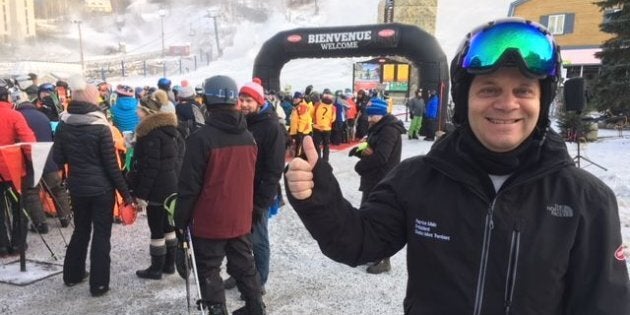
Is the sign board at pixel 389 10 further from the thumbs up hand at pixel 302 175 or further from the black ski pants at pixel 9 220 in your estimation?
the thumbs up hand at pixel 302 175

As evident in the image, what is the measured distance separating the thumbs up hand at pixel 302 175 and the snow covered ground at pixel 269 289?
282 centimetres

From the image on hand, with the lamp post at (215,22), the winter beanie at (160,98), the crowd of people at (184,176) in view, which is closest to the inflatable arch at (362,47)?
the crowd of people at (184,176)

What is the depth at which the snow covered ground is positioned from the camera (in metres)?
4.01

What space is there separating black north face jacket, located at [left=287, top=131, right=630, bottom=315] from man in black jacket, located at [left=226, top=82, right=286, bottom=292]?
91.9 inches

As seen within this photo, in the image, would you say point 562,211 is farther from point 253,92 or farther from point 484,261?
point 253,92

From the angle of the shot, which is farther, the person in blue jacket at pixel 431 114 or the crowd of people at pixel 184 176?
the person in blue jacket at pixel 431 114

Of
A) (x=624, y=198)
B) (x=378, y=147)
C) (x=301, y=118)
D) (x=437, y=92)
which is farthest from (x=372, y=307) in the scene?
(x=437, y=92)

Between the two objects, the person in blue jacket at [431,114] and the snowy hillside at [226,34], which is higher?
the snowy hillside at [226,34]

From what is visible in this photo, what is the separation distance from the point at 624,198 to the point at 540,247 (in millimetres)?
7359

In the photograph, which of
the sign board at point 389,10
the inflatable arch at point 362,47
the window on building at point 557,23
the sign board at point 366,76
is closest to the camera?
the inflatable arch at point 362,47

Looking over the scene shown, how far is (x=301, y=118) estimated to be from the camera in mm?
10812

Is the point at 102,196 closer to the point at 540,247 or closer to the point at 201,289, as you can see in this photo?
the point at 201,289

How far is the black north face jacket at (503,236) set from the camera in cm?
131

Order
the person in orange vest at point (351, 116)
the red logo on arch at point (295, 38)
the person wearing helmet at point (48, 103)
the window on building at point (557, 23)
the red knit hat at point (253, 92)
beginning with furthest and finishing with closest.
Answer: the window on building at point (557, 23) < the red logo on arch at point (295, 38) < the person in orange vest at point (351, 116) < the person wearing helmet at point (48, 103) < the red knit hat at point (253, 92)
